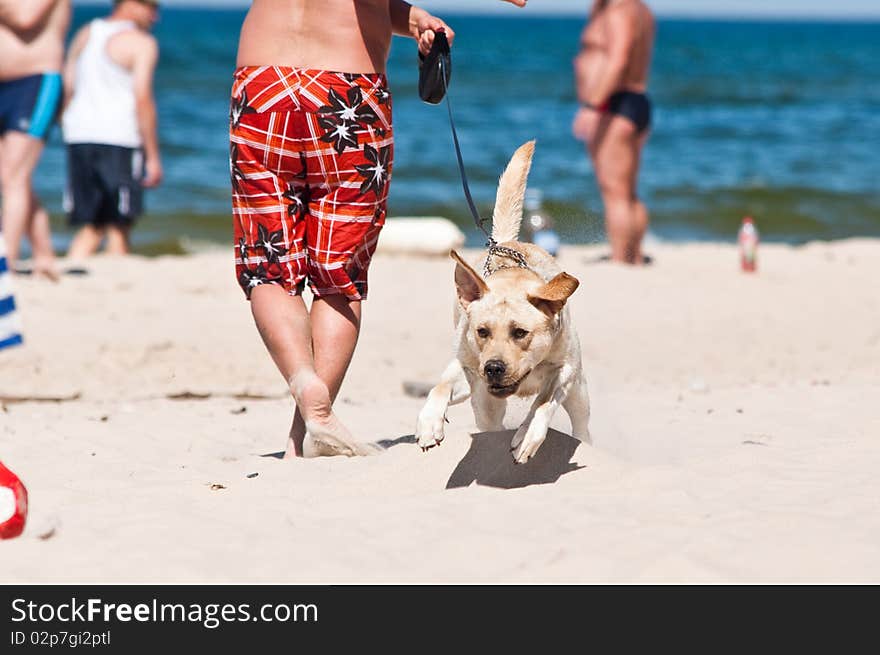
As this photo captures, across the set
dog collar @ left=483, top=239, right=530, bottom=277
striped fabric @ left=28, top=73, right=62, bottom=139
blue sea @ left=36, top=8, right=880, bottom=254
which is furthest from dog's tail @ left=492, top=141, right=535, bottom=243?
striped fabric @ left=28, top=73, right=62, bottom=139

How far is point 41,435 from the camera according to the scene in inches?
205

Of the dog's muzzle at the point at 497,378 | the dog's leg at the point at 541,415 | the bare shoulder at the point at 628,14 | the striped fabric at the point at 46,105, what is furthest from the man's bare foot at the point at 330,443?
the bare shoulder at the point at 628,14

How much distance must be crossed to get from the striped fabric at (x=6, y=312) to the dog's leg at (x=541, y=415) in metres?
3.04

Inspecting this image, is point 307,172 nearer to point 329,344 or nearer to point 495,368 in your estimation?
point 329,344

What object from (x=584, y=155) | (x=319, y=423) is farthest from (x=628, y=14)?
(x=584, y=155)

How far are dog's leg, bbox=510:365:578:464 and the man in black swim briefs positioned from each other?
5.97m

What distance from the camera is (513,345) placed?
4.01 meters

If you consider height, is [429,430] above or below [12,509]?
above

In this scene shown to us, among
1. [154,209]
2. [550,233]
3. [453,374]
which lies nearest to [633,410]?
[453,374]

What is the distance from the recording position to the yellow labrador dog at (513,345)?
3.98 metres

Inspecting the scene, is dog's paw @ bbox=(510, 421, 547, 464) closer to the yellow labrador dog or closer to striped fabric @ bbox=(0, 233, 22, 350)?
the yellow labrador dog

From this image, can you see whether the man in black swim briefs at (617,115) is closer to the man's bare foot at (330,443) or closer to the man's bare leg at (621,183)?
the man's bare leg at (621,183)

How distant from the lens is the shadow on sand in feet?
13.7

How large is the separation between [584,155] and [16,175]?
13.1 m
